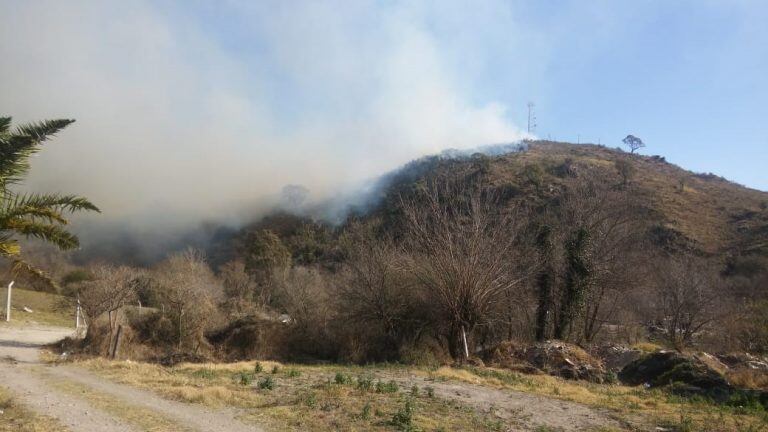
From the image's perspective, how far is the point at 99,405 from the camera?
12.0 metres

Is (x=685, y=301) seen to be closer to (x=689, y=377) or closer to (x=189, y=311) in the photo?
(x=689, y=377)

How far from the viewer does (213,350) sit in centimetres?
2902

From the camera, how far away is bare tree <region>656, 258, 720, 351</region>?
3419 cm

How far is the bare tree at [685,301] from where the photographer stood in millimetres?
34188

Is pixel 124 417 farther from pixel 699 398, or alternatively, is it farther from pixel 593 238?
pixel 593 238

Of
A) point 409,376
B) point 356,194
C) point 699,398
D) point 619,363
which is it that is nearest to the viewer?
point 699,398

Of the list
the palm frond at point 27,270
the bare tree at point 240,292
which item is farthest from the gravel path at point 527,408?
the bare tree at point 240,292

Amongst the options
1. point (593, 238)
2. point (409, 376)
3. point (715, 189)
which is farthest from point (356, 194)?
point (409, 376)

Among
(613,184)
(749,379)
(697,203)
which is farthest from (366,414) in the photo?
(697,203)

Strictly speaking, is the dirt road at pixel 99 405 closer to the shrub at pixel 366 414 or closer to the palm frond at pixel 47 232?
the shrub at pixel 366 414

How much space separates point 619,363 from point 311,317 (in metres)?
16.2

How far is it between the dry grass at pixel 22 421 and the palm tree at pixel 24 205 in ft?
8.78

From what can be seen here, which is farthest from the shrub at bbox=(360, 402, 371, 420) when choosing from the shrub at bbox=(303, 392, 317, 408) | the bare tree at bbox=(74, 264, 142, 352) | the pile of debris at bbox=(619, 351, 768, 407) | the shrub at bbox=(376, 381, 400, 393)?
the bare tree at bbox=(74, 264, 142, 352)

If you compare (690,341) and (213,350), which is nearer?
(213,350)
